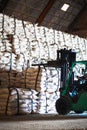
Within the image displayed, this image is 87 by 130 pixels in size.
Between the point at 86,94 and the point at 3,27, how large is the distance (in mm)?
4358

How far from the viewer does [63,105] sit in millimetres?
10102

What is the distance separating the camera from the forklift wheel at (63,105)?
10008 mm

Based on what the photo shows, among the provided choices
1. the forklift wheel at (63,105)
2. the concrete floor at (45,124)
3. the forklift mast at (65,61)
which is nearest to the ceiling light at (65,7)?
the forklift mast at (65,61)

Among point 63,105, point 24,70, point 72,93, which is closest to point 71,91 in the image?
point 72,93

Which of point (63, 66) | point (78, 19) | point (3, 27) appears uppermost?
point (78, 19)

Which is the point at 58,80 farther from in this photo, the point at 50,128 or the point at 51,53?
the point at 50,128

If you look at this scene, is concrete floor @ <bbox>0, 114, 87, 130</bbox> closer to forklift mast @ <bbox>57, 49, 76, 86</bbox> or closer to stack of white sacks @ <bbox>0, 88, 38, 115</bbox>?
stack of white sacks @ <bbox>0, 88, 38, 115</bbox>

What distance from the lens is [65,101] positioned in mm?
9992

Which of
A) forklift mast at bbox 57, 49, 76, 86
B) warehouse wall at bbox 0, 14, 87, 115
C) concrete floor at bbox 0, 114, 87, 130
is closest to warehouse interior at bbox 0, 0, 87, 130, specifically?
warehouse wall at bbox 0, 14, 87, 115

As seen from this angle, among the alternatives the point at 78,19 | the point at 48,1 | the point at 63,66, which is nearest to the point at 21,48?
the point at 63,66

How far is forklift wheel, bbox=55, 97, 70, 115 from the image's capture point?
10008 millimetres

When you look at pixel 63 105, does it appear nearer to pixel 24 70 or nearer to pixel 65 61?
pixel 65 61

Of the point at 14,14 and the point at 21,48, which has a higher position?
the point at 14,14

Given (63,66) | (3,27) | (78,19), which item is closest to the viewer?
(63,66)
